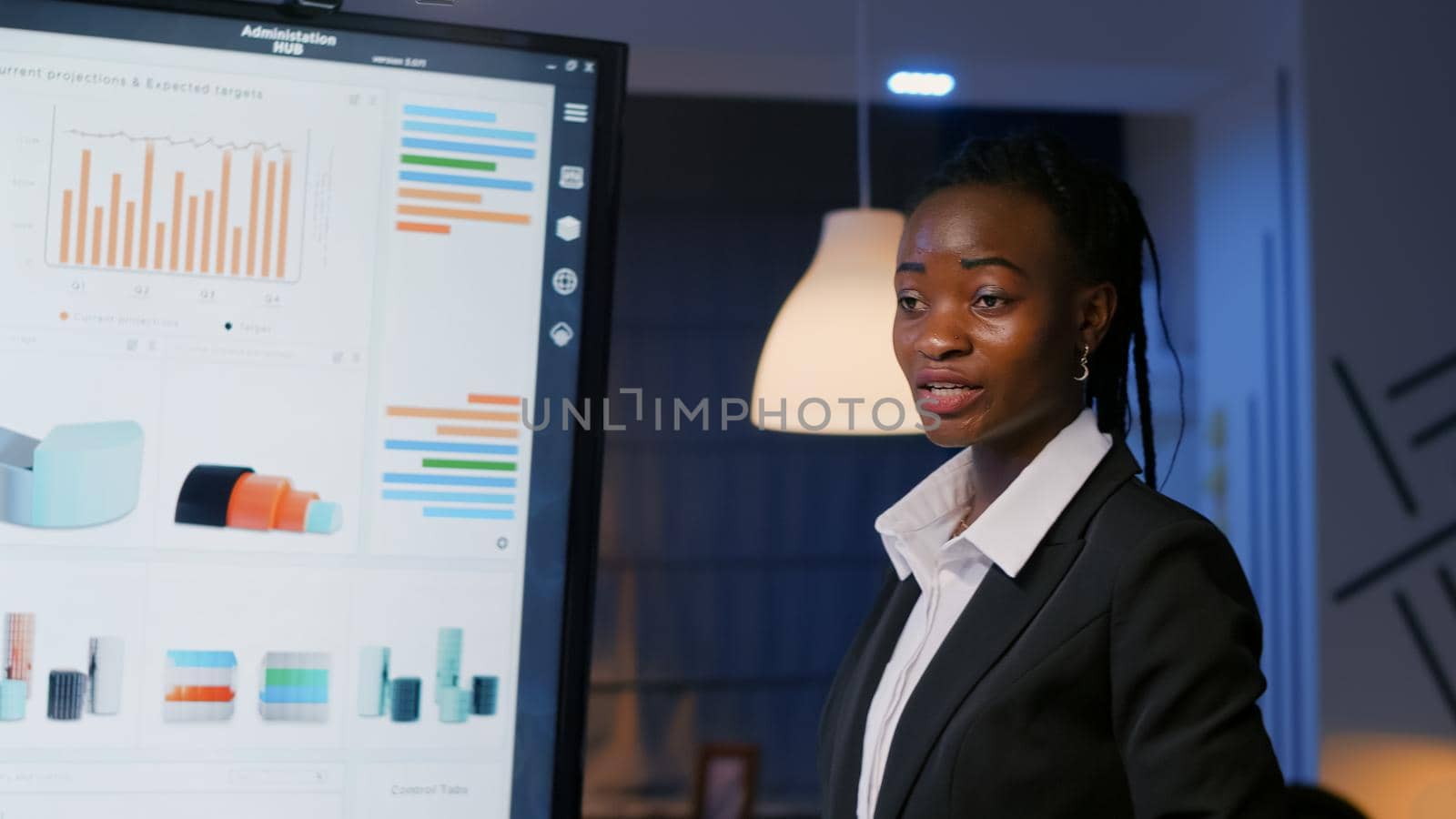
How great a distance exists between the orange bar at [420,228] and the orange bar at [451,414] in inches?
5.5

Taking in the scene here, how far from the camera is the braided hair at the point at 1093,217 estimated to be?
1.06 metres

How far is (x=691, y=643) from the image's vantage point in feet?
15.1

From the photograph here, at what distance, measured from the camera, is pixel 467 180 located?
107 centimetres

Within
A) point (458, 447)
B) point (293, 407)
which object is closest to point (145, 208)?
point (293, 407)

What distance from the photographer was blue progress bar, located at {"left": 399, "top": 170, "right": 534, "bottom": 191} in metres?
1.06

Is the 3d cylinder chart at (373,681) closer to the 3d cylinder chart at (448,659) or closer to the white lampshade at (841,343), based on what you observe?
the 3d cylinder chart at (448,659)

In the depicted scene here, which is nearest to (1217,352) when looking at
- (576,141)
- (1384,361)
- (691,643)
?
(1384,361)

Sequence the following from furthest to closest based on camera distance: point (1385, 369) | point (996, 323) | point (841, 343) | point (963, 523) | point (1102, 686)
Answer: point (1385, 369)
point (841, 343)
point (963, 523)
point (996, 323)
point (1102, 686)

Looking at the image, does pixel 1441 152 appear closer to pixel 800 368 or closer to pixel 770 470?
pixel 800 368

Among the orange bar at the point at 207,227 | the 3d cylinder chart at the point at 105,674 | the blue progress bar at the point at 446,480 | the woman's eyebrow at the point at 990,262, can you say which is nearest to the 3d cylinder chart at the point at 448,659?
the blue progress bar at the point at 446,480

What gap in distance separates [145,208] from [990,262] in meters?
0.64

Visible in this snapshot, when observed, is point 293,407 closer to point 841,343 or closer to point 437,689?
point 437,689

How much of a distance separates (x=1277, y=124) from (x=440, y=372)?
8.66 feet

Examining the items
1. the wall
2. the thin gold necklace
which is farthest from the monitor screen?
the wall
